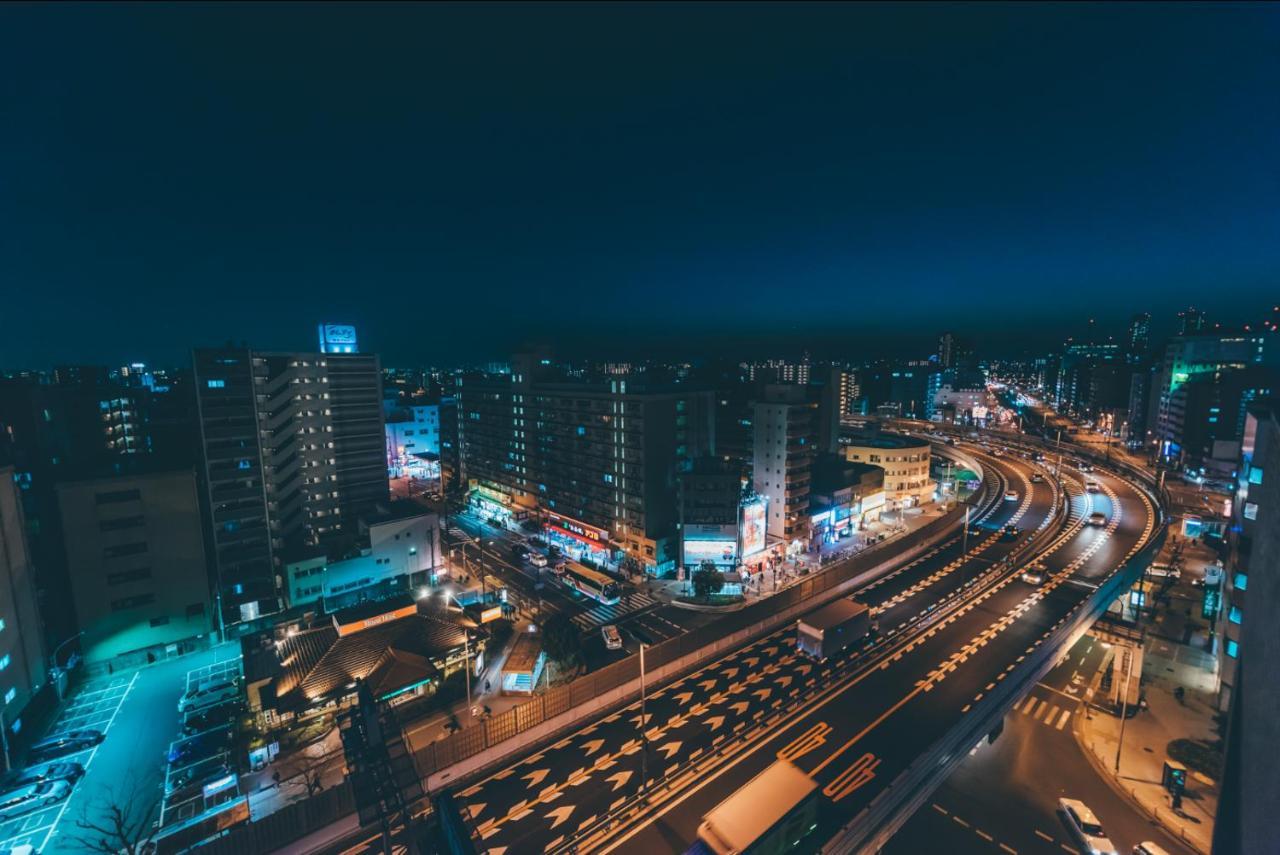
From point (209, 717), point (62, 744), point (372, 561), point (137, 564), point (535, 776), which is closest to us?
point (535, 776)

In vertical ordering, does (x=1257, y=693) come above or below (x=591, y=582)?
above

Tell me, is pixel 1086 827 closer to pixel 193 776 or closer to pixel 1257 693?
pixel 1257 693

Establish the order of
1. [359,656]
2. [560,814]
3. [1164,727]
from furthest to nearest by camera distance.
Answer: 1. [1164,727]
2. [359,656]
3. [560,814]

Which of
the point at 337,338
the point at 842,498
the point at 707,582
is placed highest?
the point at 337,338

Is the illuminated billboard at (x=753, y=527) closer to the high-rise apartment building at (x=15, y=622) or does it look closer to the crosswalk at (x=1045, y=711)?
the crosswalk at (x=1045, y=711)

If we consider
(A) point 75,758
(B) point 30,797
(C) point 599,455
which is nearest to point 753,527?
(C) point 599,455

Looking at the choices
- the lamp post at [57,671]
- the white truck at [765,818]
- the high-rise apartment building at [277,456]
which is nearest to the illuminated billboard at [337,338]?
the high-rise apartment building at [277,456]

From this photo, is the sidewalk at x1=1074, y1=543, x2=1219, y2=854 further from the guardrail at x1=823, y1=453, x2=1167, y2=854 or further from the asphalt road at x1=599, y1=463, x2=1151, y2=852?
the asphalt road at x1=599, y1=463, x2=1151, y2=852
